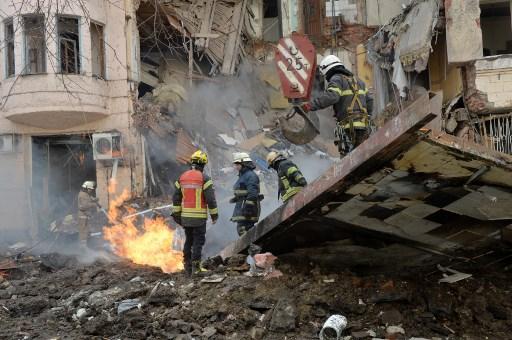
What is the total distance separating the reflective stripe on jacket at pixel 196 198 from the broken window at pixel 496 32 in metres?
10.1

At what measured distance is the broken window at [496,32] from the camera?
589 inches

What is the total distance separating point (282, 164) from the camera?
306 inches

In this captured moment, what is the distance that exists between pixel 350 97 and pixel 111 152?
31.3 ft

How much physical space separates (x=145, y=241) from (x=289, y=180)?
5637 millimetres

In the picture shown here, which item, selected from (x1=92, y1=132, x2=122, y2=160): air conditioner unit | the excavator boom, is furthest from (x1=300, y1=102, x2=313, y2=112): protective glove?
(x1=92, y1=132, x2=122, y2=160): air conditioner unit

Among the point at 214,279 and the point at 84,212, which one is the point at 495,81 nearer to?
the point at 214,279

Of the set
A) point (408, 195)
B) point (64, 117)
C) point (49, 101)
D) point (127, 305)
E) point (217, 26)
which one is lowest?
point (127, 305)

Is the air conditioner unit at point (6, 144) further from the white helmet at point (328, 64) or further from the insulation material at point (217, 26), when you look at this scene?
the white helmet at point (328, 64)

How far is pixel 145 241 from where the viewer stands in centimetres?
1231

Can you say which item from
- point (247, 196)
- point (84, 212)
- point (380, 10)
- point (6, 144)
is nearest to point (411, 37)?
point (380, 10)

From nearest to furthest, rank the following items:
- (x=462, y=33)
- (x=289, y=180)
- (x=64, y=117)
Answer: (x=289, y=180), (x=462, y=33), (x=64, y=117)

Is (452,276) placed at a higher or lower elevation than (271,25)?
lower

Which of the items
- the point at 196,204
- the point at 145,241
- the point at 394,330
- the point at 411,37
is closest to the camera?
the point at 394,330

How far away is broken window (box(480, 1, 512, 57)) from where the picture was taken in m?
15.0
